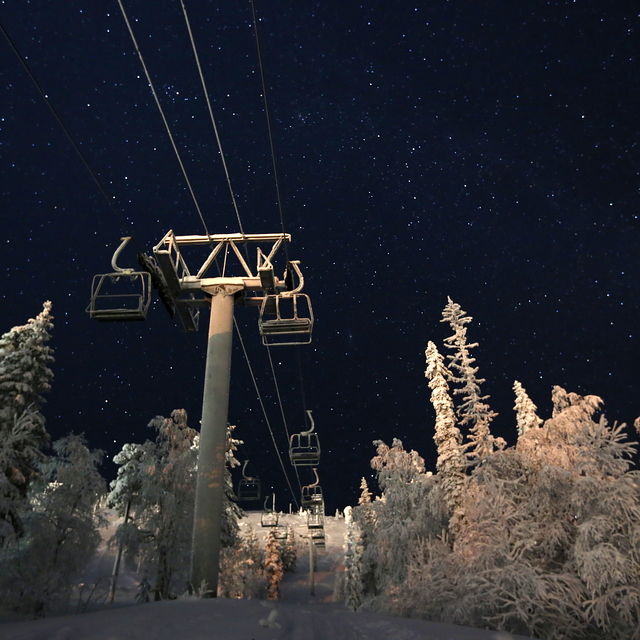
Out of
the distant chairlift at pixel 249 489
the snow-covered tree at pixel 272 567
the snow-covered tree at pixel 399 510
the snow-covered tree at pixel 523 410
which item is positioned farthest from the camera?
the snow-covered tree at pixel 272 567

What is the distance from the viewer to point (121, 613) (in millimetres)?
8406

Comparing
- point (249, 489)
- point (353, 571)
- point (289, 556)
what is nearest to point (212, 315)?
point (249, 489)

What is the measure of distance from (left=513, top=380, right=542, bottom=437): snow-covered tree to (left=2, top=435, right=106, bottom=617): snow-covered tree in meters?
32.7

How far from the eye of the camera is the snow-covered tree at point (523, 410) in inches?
1615

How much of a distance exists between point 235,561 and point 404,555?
60.5ft

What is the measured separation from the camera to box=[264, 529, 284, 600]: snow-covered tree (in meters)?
70.9

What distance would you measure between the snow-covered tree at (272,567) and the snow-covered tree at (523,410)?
154 ft

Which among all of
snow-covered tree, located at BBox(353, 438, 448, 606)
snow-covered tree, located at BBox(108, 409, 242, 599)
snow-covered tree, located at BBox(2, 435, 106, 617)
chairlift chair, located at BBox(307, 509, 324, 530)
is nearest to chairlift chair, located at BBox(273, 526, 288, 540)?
chairlift chair, located at BBox(307, 509, 324, 530)

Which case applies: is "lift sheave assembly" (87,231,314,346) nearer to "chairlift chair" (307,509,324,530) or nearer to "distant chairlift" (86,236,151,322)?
"distant chairlift" (86,236,151,322)

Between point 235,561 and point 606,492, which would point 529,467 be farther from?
point 235,561

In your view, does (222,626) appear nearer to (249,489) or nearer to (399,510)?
(399,510)

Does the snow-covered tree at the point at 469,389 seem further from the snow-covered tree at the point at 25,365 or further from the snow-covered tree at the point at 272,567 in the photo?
the snow-covered tree at the point at 272,567

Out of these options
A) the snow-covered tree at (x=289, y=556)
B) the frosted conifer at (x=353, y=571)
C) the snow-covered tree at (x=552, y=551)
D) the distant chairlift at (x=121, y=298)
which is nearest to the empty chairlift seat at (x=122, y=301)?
the distant chairlift at (x=121, y=298)

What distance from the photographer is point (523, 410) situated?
42.3 m
